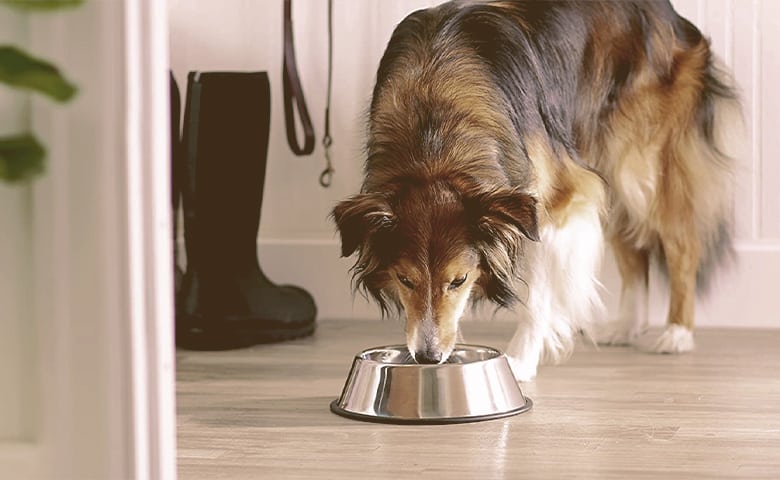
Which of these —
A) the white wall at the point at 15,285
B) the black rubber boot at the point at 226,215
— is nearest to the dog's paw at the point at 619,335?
the black rubber boot at the point at 226,215

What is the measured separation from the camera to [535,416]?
245cm

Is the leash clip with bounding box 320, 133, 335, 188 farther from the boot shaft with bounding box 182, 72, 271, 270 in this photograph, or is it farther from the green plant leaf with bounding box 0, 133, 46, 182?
the green plant leaf with bounding box 0, 133, 46, 182

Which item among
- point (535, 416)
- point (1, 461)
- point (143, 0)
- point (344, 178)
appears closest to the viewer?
point (1, 461)

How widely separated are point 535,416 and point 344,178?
175cm

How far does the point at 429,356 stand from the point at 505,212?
0.34m

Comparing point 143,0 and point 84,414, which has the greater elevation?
point 143,0

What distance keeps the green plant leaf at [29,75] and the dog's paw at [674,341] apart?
259 cm

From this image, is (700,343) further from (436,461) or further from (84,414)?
(84,414)

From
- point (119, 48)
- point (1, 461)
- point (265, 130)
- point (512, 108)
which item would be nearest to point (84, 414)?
point (1, 461)

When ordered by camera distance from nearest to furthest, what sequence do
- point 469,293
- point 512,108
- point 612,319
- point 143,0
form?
point 143,0, point 469,293, point 512,108, point 612,319

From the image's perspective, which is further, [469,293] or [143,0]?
[469,293]

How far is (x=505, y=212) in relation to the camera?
2.54 metres

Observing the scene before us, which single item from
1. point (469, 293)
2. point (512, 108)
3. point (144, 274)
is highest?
point (512, 108)

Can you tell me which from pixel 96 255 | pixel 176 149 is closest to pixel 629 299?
pixel 176 149
